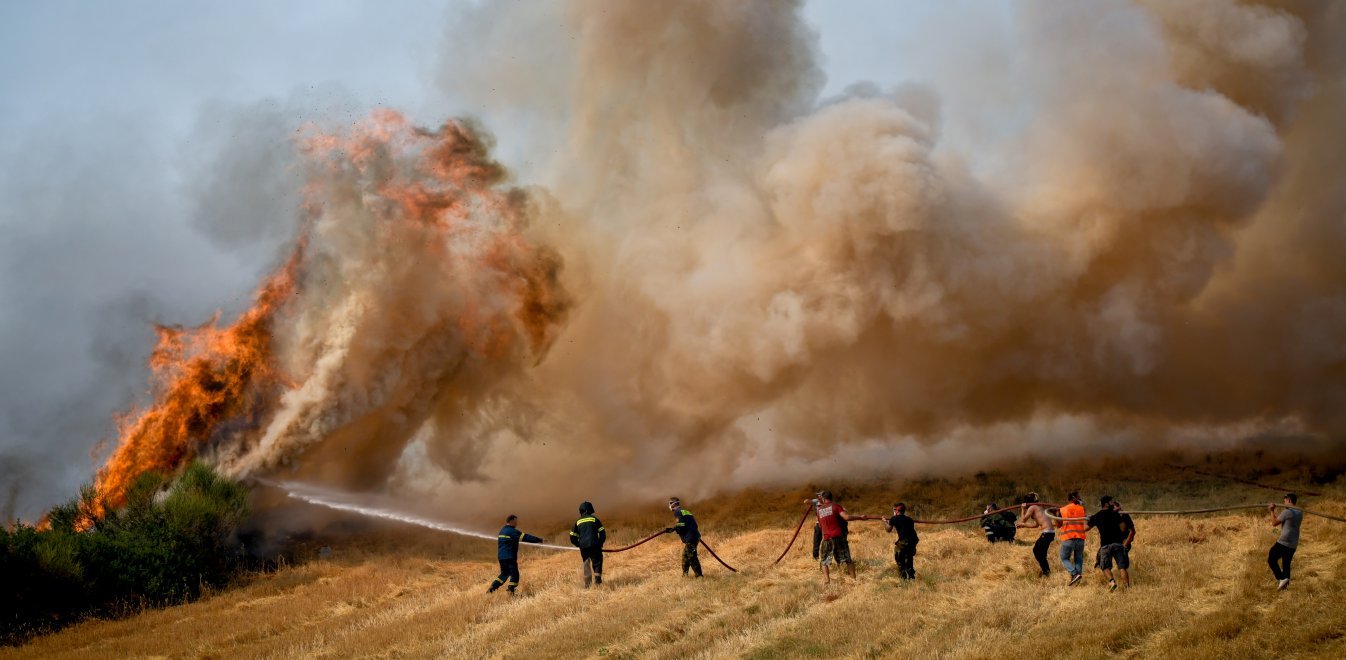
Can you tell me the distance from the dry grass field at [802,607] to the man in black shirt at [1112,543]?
14.1 inches

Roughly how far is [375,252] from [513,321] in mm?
5129

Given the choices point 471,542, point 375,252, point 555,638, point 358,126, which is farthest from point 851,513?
point 358,126

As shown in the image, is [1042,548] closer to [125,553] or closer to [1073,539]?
Answer: [1073,539]

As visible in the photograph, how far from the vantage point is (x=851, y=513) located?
90.8 feet

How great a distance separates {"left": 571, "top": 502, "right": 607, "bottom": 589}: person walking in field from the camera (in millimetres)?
19641

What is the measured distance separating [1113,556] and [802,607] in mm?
5707

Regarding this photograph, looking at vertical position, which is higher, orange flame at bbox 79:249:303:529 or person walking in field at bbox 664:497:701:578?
orange flame at bbox 79:249:303:529

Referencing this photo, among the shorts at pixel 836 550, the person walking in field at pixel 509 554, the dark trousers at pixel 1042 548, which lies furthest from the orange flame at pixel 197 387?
the dark trousers at pixel 1042 548

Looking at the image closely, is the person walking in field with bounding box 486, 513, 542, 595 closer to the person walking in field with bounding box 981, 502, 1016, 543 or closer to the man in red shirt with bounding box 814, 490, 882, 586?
the man in red shirt with bounding box 814, 490, 882, 586

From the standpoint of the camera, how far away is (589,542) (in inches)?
772

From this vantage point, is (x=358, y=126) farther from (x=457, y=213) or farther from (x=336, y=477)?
(x=336, y=477)

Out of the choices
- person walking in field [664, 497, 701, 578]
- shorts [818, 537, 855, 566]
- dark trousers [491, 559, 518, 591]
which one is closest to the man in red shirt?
shorts [818, 537, 855, 566]

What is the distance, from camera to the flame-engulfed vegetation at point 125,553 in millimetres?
19047

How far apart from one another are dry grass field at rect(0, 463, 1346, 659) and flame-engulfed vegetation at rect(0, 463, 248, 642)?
1197 millimetres
